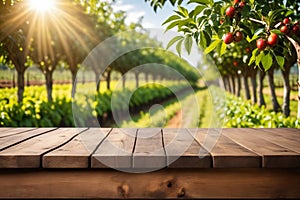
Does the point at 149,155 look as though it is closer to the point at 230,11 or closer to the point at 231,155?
the point at 231,155

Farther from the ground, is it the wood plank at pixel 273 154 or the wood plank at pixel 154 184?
the wood plank at pixel 273 154

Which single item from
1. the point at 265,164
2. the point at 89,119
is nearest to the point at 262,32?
the point at 265,164

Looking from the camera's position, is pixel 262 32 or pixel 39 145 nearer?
pixel 39 145

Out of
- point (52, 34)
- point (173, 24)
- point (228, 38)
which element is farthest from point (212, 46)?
point (52, 34)

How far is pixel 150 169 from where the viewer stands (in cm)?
203

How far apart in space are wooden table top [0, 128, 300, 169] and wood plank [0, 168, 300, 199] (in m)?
0.13

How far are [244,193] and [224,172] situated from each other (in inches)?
6.8

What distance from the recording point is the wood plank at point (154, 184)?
2096 mm

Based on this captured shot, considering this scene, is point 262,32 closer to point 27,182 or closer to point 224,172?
point 224,172

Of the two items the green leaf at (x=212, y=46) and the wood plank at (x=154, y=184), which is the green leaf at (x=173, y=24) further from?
the wood plank at (x=154, y=184)

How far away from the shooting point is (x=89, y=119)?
12297mm

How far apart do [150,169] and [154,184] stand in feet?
0.40

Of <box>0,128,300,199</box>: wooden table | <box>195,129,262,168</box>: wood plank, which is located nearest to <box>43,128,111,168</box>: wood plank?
<box>0,128,300,199</box>: wooden table

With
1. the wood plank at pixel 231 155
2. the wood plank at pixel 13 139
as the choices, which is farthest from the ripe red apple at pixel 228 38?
the wood plank at pixel 13 139
